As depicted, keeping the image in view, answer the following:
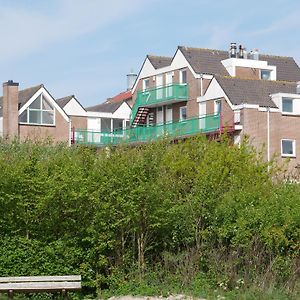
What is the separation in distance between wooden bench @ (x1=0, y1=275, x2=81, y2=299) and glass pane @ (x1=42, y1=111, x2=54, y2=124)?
39831 mm

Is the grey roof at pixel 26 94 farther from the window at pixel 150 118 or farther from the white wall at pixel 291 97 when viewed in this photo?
the white wall at pixel 291 97

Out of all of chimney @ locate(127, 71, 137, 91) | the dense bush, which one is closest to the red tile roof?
chimney @ locate(127, 71, 137, 91)

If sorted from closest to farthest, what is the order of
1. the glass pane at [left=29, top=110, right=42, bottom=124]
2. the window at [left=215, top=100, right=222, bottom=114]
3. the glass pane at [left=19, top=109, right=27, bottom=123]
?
the window at [left=215, top=100, right=222, bottom=114] < the glass pane at [left=19, top=109, right=27, bottom=123] < the glass pane at [left=29, top=110, right=42, bottom=124]

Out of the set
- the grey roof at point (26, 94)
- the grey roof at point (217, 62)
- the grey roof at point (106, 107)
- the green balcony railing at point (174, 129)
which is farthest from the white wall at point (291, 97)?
the grey roof at point (106, 107)

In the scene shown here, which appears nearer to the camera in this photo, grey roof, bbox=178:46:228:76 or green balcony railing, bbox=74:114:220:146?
green balcony railing, bbox=74:114:220:146

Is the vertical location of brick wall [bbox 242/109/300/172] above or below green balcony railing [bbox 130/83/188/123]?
below

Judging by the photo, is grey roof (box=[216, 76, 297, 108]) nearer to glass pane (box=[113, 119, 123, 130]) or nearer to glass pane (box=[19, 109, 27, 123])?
glass pane (box=[19, 109, 27, 123])

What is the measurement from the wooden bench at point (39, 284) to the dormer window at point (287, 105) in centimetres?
3774

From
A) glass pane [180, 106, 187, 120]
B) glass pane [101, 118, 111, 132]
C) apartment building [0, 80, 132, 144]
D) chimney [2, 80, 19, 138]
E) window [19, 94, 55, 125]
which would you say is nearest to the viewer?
chimney [2, 80, 19, 138]

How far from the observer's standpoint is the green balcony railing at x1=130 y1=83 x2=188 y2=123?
199ft

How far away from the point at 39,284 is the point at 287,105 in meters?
38.7

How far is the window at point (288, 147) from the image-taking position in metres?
54.9

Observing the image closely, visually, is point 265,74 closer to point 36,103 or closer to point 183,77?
point 183,77

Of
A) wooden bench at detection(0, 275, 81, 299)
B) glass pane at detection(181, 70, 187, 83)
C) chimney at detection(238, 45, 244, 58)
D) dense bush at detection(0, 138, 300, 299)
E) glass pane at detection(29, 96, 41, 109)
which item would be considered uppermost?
chimney at detection(238, 45, 244, 58)
